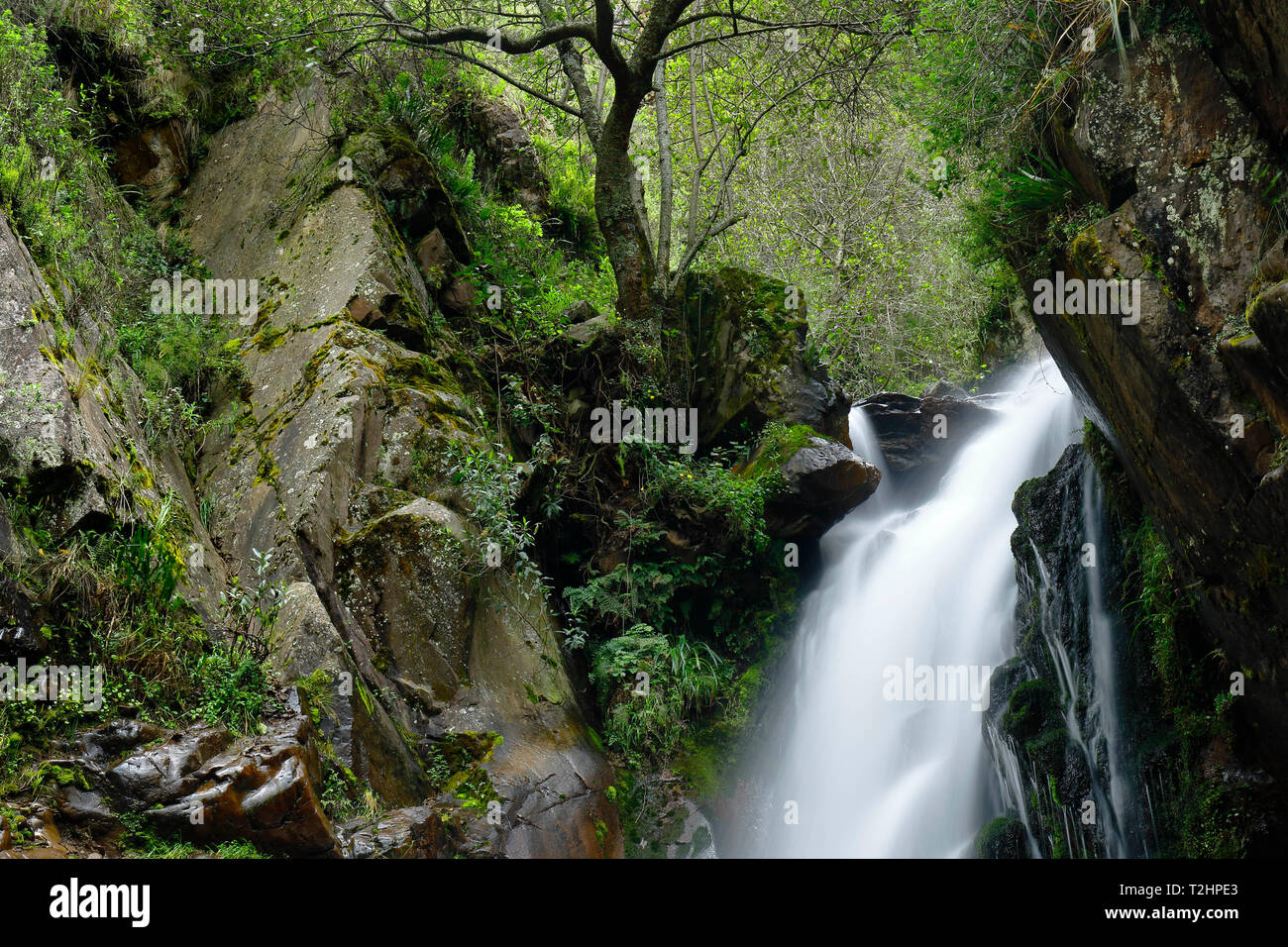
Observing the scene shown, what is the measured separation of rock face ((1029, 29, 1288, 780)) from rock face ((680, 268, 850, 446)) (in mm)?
4111

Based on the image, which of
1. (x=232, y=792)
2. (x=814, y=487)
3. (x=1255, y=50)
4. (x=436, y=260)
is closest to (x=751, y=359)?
(x=814, y=487)

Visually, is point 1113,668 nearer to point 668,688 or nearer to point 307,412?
point 668,688

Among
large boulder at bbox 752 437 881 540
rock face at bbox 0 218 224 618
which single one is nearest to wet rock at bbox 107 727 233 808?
rock face at bbox 0 218 224 618

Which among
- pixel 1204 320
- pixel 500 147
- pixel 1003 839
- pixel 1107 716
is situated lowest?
pixel 1003 839

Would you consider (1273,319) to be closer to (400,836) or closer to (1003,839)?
(1003,839)

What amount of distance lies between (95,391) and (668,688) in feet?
18.4

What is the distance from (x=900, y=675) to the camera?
991 centimetres

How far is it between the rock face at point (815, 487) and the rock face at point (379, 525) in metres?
2.97

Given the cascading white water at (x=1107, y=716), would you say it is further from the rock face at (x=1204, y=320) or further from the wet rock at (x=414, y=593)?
the wet rock at (x=414, y=593)

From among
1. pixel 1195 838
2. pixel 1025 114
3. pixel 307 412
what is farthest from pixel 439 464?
pixel 1195 838

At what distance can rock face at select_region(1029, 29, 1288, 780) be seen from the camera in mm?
5227

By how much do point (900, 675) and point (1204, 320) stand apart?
543cm

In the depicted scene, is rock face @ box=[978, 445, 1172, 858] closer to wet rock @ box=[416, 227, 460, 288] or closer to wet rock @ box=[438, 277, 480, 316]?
wet rock @ box=[438, 277, 480, 316]

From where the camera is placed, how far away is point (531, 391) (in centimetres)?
961
